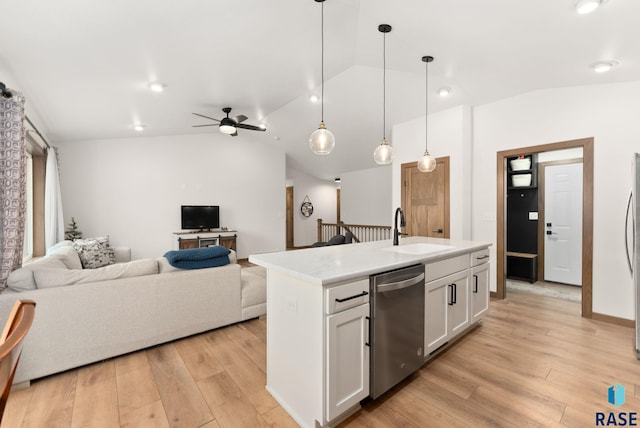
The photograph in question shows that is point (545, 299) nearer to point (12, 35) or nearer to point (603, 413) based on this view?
point (603, 413)

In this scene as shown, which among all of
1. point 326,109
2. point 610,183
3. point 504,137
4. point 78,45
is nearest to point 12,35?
point 78,45

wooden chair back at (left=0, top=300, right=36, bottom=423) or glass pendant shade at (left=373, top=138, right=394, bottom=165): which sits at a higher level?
glass pendant shade at (left=373, top=138, right=394, bottom=165)

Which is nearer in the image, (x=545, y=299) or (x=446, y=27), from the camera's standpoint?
(x=446, y=27)

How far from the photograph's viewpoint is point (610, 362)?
2.40 metres

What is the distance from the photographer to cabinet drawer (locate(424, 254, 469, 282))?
2244 mm

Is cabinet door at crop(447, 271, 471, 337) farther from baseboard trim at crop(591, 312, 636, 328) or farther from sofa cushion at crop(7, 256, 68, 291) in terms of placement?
sofa cushion at crop(7, 256, 68, 291)

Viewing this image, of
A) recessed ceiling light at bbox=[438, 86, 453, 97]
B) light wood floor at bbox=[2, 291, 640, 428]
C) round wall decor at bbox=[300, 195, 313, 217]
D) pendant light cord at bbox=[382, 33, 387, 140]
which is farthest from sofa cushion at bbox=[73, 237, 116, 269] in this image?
round wall decor at bbox=[300, 195, 313, 217]

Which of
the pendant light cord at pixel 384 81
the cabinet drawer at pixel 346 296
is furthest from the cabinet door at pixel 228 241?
the cabinet drawer at pixel 346 296

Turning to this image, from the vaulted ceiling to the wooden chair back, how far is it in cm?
222

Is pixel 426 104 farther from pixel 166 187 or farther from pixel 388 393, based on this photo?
pixel 166 187

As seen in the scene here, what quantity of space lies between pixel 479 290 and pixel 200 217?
583 centimetres

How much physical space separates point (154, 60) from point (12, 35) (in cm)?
101

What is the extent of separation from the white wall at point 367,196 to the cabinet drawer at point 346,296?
6546 millimetres

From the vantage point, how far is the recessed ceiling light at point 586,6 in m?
1.97
